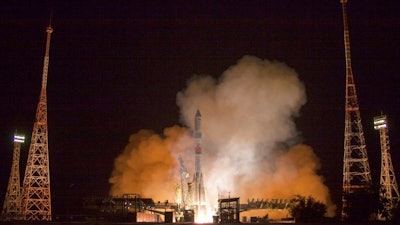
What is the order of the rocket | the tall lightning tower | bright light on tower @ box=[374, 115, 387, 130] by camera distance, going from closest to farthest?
bright light on tower @ box=[374, 115, 387, 130], the tall lightning tower, the rocket

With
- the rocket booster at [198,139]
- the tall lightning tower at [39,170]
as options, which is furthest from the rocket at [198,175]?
the tall lightning tower at [39,170]

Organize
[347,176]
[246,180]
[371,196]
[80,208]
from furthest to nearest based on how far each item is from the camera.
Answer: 1. [80,208]
2. [246,180]
3. [347,176]
4. [371,196]

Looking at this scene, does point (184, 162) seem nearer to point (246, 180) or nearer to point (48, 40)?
point (246, 180)

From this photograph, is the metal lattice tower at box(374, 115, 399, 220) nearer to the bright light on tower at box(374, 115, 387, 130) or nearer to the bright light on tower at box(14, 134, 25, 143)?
the bright light on tower at box(374, 115, 387, 130)

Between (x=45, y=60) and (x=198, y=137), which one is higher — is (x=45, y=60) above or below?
above

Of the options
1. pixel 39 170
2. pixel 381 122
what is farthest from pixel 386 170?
pixel 39 170

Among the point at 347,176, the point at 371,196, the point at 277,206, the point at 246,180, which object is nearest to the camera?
the point at 371,196

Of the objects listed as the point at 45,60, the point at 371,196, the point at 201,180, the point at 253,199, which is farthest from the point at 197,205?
the point at 45,60

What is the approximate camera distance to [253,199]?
Answer: 175 ft

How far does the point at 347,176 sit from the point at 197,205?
51.4ft

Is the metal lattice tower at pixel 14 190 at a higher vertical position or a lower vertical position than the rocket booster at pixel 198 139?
lower

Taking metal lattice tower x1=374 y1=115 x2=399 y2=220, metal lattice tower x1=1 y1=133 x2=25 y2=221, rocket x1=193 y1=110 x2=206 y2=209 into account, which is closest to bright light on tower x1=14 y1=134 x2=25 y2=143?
metal lattice tower x1=1 y1=133 x2=25 y2=221

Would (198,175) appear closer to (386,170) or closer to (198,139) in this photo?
(198,139)

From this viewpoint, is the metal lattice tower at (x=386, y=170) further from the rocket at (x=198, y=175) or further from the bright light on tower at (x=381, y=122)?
the rocket at (x=198, y=175)
